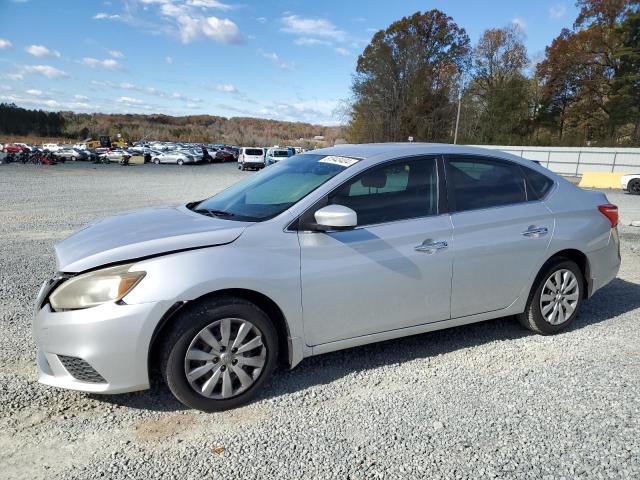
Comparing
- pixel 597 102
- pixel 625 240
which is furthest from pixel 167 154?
pixel 625 240

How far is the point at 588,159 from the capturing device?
34500 millimetres

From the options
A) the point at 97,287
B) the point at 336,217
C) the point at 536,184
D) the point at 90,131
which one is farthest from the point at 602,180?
the point at 90,131

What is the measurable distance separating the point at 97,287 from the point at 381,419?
187cm

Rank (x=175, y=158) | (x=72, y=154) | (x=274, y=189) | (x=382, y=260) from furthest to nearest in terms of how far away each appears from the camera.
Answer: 1. (x=72, y=154)
2. (x=175, y=158)
3. (x=274, y=189)
4. (x=382, y=260)

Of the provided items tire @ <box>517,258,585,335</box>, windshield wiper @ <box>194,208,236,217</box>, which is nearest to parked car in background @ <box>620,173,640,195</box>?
tire @ <box>517,258,585,335</box>

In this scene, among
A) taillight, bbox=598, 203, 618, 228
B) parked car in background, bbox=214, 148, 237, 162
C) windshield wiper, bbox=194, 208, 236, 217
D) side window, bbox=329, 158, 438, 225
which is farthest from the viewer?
parked car in background, bbox=214, 148, 237, 162

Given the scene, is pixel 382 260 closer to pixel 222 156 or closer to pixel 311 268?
pixel 311 268

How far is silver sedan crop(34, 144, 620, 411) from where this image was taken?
2.77 metres

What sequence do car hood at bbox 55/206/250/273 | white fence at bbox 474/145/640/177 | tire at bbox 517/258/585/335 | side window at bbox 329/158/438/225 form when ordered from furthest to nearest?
1. white fence at bbox 474/145/640/177
2. tire at bbox 517/258/585/335
3. side window at bbox 329/158/438/225
4. car hood at bbox 55/206/250/273

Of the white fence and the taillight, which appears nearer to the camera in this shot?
the taillight

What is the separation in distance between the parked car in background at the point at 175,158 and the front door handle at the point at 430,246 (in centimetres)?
4654

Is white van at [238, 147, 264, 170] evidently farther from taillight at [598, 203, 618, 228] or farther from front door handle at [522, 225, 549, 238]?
front door handle at [522, 225, 549, 238]

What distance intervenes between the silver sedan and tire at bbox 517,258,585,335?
0.01 metres

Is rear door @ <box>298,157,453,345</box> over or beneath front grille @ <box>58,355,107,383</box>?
over
